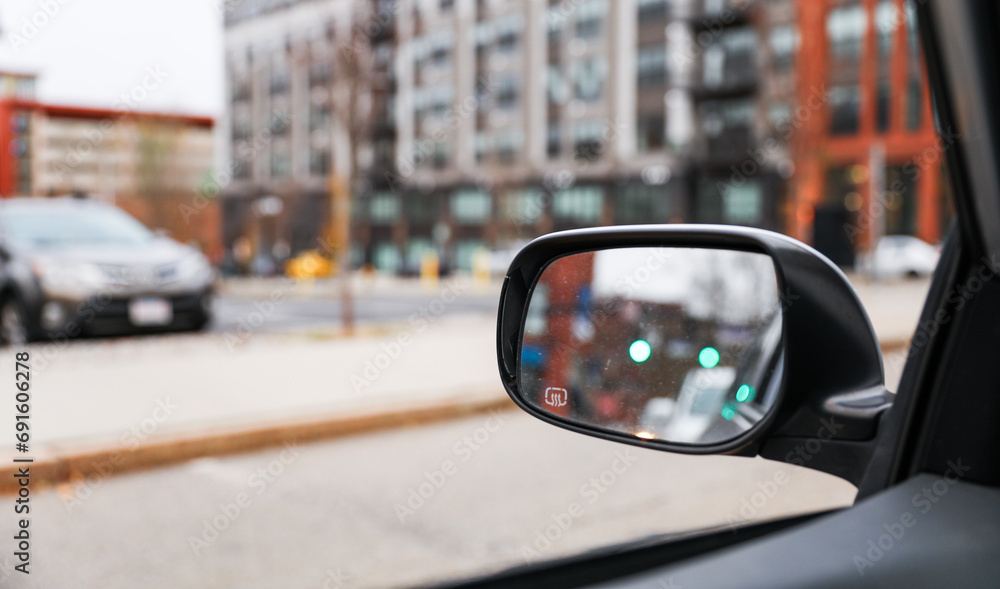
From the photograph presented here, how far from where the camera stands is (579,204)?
4138cm

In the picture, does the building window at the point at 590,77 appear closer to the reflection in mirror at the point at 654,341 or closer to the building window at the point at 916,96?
the building window at the point at 916,96

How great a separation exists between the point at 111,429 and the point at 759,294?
445 centimetres

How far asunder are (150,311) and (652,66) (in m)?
34.8

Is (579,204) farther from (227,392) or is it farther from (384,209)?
(227,392)

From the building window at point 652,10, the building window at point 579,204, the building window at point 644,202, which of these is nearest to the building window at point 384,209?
the building window at point 579,204

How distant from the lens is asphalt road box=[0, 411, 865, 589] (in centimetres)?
308

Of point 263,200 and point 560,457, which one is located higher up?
point 263,200

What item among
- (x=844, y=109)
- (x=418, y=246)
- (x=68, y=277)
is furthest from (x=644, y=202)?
(x=68, y=277)

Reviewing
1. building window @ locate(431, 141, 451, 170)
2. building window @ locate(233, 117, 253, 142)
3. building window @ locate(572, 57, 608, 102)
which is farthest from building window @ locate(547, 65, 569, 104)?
building window @ locate(233, 117, 253, 142)

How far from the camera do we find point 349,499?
3969 millimetres

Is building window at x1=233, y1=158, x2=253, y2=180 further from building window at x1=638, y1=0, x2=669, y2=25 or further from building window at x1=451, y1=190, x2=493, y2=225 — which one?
building window at x1=638, y1=0, x2=669, y2=25

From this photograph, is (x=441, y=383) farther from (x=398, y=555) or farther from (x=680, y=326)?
(x=680, y=326)

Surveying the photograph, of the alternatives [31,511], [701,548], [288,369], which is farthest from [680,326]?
[288,369]

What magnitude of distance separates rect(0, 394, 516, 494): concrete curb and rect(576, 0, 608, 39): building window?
37360mm
